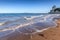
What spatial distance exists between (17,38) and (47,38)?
1115 mm

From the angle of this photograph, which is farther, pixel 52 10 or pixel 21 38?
pixel 52 10

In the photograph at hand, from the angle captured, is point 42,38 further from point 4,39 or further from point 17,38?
point 4,39

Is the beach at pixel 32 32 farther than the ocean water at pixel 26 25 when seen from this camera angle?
No

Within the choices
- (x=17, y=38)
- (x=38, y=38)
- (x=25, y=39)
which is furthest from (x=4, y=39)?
(x=38, y=38)

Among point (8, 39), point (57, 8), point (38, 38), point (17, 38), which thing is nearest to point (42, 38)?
point (38, 38)

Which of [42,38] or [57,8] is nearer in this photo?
[42,38]

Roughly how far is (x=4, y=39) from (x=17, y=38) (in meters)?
0.49

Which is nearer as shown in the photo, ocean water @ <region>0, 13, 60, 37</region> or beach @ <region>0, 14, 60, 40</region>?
beach @ <region>0, 14, 60, 40</region>

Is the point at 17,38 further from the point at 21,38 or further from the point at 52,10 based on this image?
the point at 52,10

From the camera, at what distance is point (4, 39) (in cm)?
498

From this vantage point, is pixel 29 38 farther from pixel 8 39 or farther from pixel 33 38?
pixel 8 39

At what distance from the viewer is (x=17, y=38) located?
16.4 ft

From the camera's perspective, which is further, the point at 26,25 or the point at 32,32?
the point at 26,25

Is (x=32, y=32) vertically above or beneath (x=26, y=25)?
above
